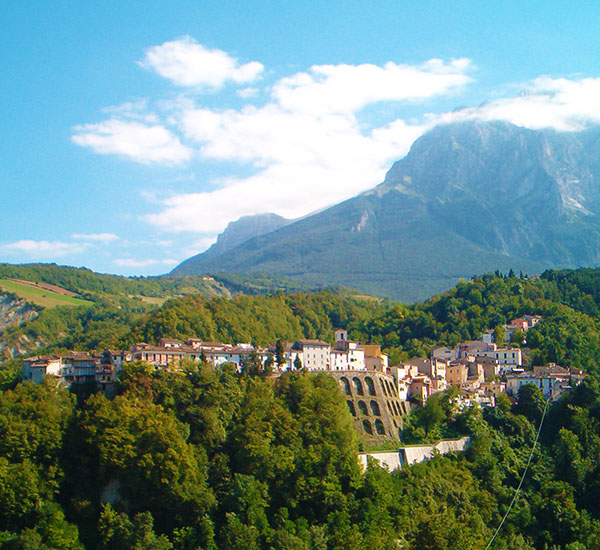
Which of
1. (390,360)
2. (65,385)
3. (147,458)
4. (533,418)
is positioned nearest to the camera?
(147,458)

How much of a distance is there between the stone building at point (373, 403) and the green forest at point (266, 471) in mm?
1747

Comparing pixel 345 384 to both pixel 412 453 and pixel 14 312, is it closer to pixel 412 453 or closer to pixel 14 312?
pixel 412 453

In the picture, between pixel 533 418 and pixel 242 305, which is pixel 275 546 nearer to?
pixel 533 418

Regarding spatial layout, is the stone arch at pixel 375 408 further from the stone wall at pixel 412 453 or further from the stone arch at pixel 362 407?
the stone wall at pixel 412 453

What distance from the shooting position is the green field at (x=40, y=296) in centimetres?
15620

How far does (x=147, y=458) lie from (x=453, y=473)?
25252mm

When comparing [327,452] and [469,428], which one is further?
[469,428]

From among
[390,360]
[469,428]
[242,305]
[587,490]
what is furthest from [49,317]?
[587,490]

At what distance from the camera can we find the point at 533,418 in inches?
2901

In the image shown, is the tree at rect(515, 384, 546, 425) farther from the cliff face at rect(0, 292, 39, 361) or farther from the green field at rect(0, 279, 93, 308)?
the green field at rect(0, 279, 93, 308)

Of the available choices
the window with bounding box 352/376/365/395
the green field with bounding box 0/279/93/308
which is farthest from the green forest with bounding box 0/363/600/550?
the green field with bounding box 0/279/93/308

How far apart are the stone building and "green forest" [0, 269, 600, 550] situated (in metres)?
1.75

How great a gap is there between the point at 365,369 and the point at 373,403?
250 inches

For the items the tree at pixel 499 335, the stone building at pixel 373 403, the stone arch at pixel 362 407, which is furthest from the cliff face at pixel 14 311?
the stone arch at pixel 362 407
